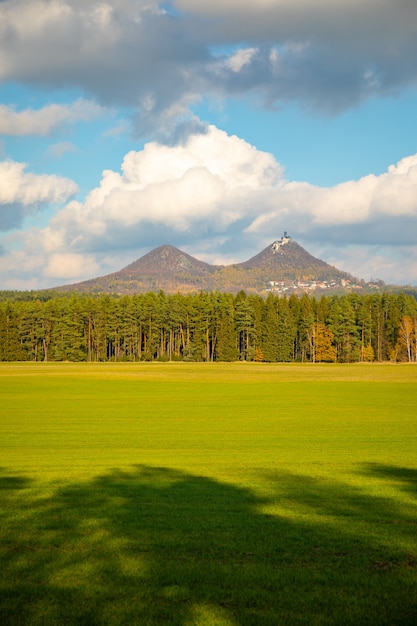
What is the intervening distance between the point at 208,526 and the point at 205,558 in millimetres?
2059

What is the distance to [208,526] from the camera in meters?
11.7

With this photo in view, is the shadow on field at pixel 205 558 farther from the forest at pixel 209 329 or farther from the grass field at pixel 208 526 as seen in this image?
the forest at pixel 209 329

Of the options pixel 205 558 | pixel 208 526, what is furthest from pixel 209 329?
pixel 205 558

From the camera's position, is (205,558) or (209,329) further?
(209,329)

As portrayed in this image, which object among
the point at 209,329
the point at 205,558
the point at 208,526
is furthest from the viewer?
the point at 209,329

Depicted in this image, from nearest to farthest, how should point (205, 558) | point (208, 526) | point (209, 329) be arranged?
1. point (205, 558)
2. point (208, 526)
3. point (209, 329)

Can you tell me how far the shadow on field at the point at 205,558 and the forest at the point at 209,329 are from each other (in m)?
128

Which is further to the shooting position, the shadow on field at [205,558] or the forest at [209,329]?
the forest at [209,329]

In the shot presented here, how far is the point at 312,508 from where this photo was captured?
524 inches

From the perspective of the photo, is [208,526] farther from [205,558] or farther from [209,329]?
[209,329]

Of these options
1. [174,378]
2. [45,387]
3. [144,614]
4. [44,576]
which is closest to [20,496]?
[44,576]

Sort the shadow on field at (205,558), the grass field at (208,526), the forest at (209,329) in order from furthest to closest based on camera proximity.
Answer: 1. the forest at (209,329)
2. the grass field at (208,526)
3. the shadow on field at (205,558)

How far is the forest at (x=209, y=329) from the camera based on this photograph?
142 meters

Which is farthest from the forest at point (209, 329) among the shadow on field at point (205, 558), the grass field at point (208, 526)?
the shadow on field at point (205, 558)
